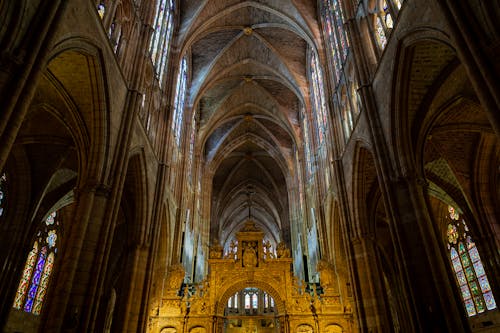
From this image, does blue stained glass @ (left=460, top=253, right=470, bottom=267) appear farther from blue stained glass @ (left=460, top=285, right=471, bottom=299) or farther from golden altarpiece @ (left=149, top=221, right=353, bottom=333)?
golden altarpiece @ (left=149, top=221, right=353, bottom=333)

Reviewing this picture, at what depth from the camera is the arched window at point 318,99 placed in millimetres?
20719

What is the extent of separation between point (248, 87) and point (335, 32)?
42.4 ft

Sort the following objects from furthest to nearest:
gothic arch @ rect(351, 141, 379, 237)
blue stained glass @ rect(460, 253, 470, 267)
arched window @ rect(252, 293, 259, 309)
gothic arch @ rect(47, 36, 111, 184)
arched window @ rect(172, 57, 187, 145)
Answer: arched window @ rect(252, 293, 259, 309) → arched window @ rect(172, 57, 187, 145) → blue stained glass @ rect(460, 253, 470, 267) → gothic arch @ rect(351, 141, 379, 237) → gothic arch @ rect(47, 36, 111, 184)

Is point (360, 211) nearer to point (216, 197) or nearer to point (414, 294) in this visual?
point (414, 294)

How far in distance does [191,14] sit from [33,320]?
57.6 ft

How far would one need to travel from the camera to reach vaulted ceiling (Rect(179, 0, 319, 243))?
21891 millimetres

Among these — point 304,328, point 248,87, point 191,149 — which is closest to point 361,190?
point 304,328

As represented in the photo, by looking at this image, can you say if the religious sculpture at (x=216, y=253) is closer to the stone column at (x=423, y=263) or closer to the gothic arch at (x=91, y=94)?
the gothic arch at (x=91, y=94)

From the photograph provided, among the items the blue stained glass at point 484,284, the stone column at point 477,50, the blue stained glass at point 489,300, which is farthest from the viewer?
the blue stained glass at point 484,284

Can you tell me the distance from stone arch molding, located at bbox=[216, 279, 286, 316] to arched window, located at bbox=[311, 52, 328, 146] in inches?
339

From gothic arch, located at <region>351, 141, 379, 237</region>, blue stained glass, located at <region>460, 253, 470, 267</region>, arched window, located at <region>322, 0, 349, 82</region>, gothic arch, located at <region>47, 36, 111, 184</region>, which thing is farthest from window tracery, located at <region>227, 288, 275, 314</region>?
gothic arch, located at <region>47, 36, 111, 184</region>

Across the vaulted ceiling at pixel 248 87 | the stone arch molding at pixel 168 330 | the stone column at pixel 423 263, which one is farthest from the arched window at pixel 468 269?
the stone arch molding at pixel 168 330

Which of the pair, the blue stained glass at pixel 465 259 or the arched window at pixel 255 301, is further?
the arched window at pixel 255 301

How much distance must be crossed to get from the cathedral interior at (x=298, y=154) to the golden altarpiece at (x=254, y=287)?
0.25 feet
